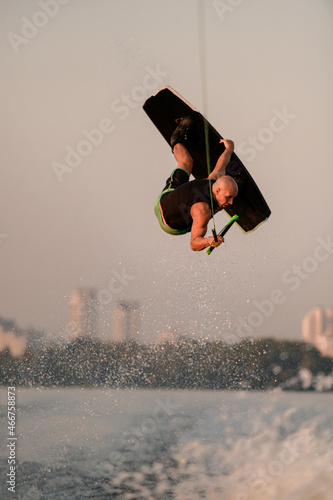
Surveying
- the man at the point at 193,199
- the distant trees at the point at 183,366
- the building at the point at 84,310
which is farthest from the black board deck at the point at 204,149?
the distant trees at the point at 183,366

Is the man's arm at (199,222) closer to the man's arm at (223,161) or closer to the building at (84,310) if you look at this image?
the man's arm at (223,161)

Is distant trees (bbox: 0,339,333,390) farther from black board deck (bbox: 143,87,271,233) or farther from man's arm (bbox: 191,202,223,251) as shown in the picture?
man's arm (bbox: 191,202,223,251)

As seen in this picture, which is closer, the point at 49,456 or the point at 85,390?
the point at 49,456

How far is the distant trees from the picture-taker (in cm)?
3581

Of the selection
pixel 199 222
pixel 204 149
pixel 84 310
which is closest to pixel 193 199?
pixel 199 222

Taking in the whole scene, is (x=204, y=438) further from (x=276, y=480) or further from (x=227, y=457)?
(x=276, y=480)

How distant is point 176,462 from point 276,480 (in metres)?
2.63

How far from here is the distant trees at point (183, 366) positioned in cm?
3581

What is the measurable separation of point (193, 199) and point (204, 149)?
162cm

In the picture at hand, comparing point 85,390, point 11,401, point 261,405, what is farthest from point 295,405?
point 11,401

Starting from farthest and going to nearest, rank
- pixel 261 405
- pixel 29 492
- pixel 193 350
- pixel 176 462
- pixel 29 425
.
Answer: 1. pixel 193 350
2. pixel 261 405
3. pixel 29 425
4. pixel 176 462
5. pixel 29 492

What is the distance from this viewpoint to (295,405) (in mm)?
34938

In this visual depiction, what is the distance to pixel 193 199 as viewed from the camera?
19.4ft

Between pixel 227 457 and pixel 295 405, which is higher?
pixel 227 457
